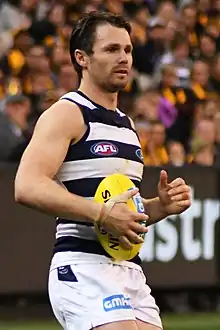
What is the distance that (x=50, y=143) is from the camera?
208 inches

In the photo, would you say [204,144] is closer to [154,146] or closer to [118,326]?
[154,146]

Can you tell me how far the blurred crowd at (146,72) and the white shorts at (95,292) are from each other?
5.44m

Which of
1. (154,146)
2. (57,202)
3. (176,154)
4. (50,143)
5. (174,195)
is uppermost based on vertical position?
(50,143)

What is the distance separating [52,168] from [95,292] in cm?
64

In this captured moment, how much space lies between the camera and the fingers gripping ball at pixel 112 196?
5324 mm

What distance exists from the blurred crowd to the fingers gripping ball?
549 centimetres

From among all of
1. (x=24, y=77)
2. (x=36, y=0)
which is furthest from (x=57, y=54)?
(x=36, y=0)

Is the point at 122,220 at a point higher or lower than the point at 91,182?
lower

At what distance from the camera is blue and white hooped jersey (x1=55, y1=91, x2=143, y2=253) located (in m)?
5.41

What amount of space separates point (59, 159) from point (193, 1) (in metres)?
12.1

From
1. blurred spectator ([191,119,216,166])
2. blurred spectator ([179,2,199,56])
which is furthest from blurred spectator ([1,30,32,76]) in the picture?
blurred spectator ([179,2,199,56])

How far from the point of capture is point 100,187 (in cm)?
538

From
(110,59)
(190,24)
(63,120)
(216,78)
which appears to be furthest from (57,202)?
(190,24)

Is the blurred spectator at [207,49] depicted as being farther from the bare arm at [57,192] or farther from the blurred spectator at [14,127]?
the bare arm at [57,192]
